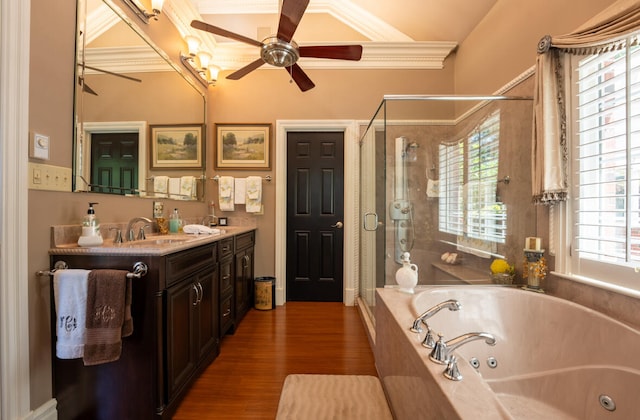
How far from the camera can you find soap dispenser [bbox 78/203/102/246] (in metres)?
1.34

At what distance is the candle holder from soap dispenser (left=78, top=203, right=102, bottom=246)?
2.52 metres

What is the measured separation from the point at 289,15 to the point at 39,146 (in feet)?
4.80

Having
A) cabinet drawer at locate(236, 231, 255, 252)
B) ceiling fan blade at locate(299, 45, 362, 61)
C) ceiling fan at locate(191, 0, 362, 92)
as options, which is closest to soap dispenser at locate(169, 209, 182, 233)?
cabinet drawer at locate(236, 231, 255, 252)

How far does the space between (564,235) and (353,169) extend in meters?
1.96

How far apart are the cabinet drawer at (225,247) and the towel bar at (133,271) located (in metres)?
0.75

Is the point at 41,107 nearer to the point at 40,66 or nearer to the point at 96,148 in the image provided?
the point at 40,66

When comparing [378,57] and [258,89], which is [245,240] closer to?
[258,89]

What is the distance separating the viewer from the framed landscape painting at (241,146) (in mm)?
3102

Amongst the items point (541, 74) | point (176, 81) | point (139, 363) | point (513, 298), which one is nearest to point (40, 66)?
point (176, 81)

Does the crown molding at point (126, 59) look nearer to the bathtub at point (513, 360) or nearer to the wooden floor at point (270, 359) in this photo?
the wooden floor at point (270, 359)

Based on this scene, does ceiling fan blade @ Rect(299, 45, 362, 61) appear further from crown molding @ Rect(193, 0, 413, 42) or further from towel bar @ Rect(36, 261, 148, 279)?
towel bar @ Rect(36, 261, 148, 279)

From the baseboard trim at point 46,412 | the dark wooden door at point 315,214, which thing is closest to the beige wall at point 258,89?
the baseboard trim at point 46,412

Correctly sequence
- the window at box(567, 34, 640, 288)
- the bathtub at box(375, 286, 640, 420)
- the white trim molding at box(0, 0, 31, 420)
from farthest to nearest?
the window at box(567, 34, 640, 288) < the white trim molding at box(0, 0, 31, 420) < the bathtub at box(375, 286, 640, 420)

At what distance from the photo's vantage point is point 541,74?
1580 mm
